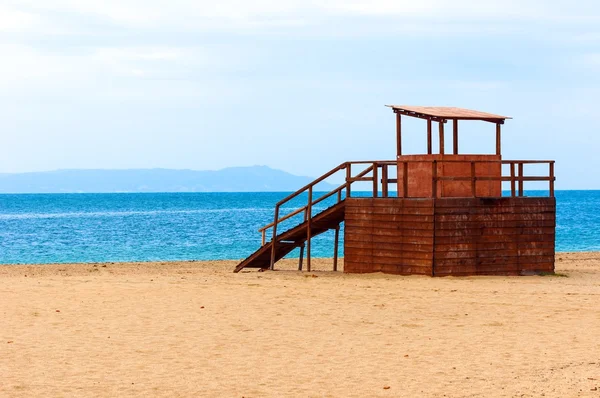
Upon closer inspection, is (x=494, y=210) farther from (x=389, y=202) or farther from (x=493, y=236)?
(x=389, y=202)

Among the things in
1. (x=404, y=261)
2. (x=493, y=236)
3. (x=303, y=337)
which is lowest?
(x=303, y=337)

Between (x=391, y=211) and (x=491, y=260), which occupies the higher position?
(x=391, y=211)

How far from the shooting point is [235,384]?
995 cm

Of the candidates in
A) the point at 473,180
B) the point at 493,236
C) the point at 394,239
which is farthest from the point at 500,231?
the point at 394,239

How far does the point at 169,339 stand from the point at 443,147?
10038 millimetres

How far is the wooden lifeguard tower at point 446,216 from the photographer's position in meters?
19.9

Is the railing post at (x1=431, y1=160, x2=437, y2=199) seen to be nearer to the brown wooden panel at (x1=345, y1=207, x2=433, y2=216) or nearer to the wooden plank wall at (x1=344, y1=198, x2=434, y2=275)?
the wooden plank wall at (x1=344, y1=198, x2=434, y2=275)

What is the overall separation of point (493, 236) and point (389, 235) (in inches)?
96.3

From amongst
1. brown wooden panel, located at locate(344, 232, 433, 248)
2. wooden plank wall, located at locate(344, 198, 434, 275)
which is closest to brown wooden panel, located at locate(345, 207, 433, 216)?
wooden plank wall, located at locate(344, 198, 434, 275)

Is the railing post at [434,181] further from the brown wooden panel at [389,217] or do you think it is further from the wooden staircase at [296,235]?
the wooden staircase at [296,235]

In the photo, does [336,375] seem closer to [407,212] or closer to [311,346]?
[311,346]

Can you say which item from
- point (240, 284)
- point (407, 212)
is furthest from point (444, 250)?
point (240, 284)

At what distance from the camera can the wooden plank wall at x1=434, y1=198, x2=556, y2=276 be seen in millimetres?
19844

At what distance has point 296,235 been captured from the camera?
23.6 meters
